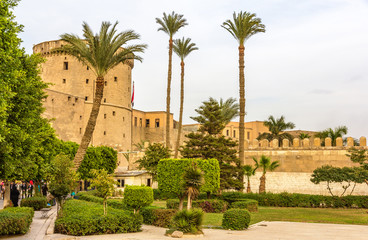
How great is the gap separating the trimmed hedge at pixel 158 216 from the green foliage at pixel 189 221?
2.01 m

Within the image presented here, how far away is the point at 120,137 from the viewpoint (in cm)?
5756

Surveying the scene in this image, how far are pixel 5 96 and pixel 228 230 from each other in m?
9.05

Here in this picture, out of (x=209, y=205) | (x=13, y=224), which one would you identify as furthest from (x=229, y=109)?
(x=13, y=224)

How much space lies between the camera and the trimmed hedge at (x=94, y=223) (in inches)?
512

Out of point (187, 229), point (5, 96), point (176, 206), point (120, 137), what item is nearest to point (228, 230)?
point (187, 229)

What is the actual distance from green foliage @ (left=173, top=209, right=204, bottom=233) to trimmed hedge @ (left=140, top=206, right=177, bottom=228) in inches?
79.1

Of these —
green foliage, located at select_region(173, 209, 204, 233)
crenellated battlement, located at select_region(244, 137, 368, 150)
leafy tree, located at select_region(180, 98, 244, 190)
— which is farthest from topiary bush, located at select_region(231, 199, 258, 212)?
crenellated battlement, located at select_region(244, 137, 368, 150)

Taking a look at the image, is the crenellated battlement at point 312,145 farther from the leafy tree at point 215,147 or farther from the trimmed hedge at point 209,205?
the trimmed hedge at point 209,205

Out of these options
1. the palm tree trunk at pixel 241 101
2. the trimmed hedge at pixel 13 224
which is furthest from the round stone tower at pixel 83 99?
the trimmed hedge at pixel 13 224

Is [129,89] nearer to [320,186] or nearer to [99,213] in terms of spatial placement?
[320,186]

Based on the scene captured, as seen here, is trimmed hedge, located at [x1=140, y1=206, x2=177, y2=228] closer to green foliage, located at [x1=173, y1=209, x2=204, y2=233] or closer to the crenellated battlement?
green foliage, located at [x1=173, y1=209, x2=204, y2=233]

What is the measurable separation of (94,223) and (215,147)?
46.0 ft

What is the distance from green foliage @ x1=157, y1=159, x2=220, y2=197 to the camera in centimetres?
1788

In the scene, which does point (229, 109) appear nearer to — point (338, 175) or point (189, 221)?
point (338, 175)
